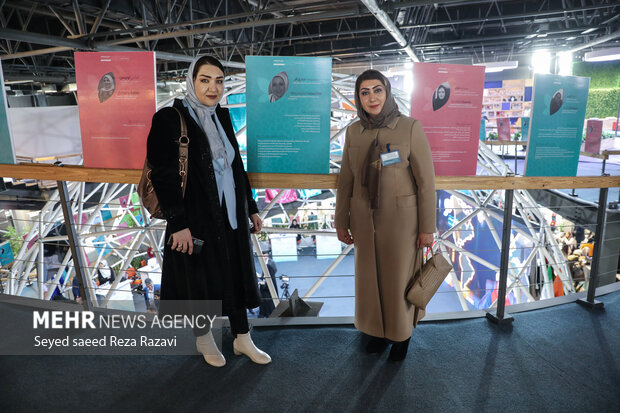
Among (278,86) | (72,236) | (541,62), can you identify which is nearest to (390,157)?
(278,86)

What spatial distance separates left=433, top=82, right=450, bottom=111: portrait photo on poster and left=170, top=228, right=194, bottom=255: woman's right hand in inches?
85.1

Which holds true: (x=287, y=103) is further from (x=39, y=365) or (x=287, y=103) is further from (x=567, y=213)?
(x=567, y=213)

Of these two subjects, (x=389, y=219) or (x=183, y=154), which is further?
(x=389, y=219)

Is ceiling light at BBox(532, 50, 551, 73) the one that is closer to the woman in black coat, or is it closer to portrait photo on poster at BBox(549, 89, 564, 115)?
portrait photo on poster at BBox(549, 89, 564, 115)

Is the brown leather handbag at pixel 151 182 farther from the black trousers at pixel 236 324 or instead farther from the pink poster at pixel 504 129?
the pink poster at pixel 504 129

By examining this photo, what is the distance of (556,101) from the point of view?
337 centimetres

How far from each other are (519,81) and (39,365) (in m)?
25.4

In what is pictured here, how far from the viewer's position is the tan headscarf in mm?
2742

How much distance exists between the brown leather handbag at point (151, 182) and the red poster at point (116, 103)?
777 mm

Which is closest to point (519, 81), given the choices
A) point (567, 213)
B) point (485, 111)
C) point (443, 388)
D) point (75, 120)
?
point (485, 111)

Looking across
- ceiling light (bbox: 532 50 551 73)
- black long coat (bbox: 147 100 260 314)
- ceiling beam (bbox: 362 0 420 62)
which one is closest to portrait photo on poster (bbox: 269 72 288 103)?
black long coat (bbox: 147 100 260 314)

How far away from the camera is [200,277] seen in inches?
109

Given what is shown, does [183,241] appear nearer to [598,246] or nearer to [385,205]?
[385,205]

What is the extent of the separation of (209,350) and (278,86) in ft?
7.06
